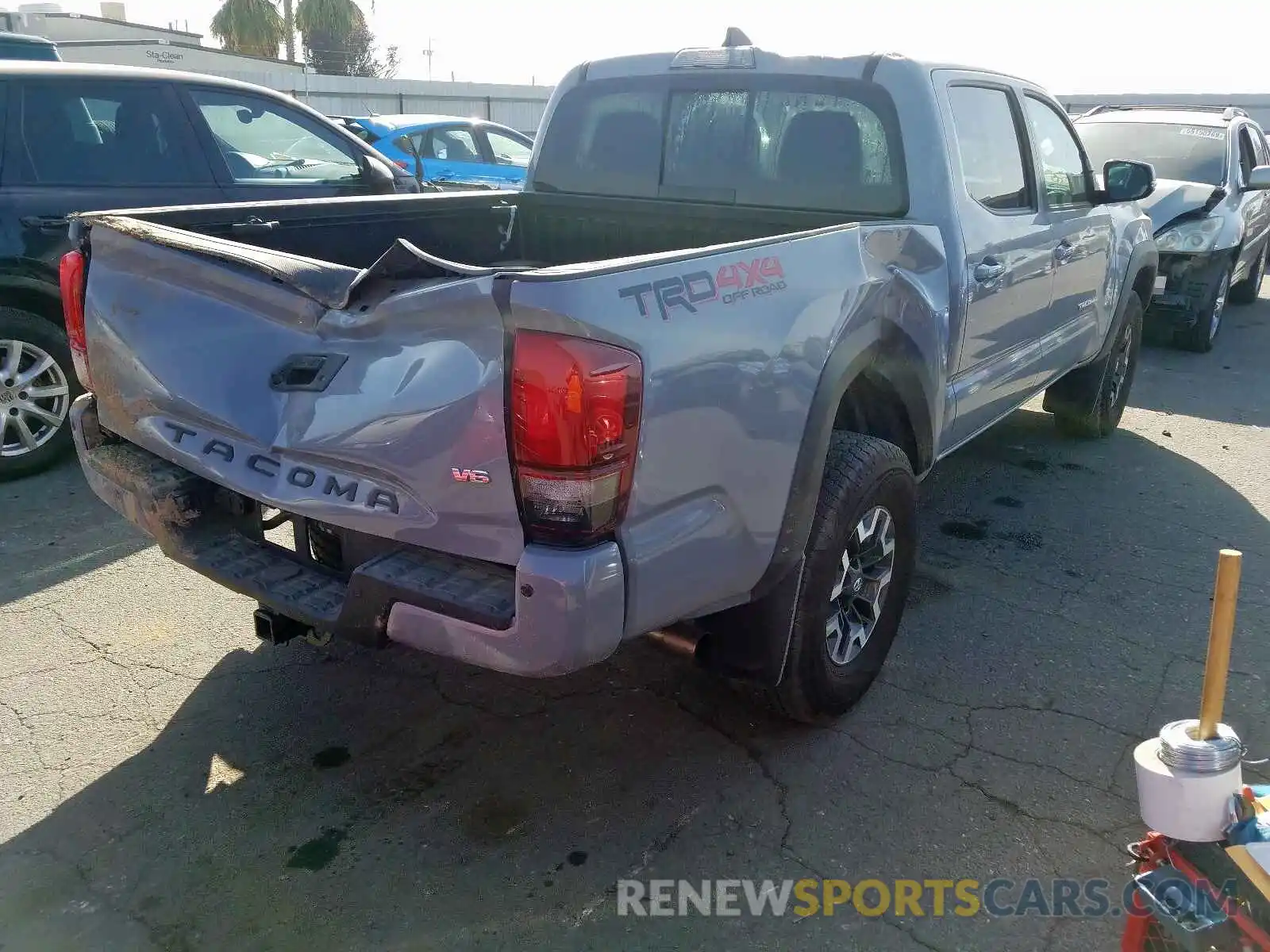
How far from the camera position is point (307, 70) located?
95.2 feet

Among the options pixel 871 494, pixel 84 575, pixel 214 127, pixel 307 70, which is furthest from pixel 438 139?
pixel 307 70

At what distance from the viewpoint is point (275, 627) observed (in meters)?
2.76

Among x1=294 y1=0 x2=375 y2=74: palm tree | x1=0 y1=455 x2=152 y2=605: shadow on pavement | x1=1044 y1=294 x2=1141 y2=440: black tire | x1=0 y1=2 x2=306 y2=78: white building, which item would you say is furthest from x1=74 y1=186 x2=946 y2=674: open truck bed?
x1=294 y1=0 x2=375 y2=74: palm tree

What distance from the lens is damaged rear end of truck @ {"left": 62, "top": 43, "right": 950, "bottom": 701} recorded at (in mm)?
2143

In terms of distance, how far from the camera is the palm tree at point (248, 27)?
38.5 m

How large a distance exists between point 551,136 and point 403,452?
100 inches

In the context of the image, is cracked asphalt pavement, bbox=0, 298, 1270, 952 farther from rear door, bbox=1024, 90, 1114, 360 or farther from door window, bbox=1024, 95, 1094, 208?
door window, bbox=1024, 95, 1094, 208

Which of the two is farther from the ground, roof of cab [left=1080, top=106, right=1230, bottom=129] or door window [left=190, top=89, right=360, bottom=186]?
roof of cab [left=1080, top=106, right=1230, bottom=129]

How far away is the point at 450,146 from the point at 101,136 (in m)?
7.36

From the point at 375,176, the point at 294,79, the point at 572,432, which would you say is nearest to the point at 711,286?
the point at 572,432

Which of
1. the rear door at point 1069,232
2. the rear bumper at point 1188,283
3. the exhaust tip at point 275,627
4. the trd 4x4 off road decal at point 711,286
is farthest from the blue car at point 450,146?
the trd 4x4 off road decal at point 711,286

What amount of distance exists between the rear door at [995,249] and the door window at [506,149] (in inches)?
359

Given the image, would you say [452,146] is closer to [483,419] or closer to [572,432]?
[483,419]

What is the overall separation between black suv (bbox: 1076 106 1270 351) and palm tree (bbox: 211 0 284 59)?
35909mm
